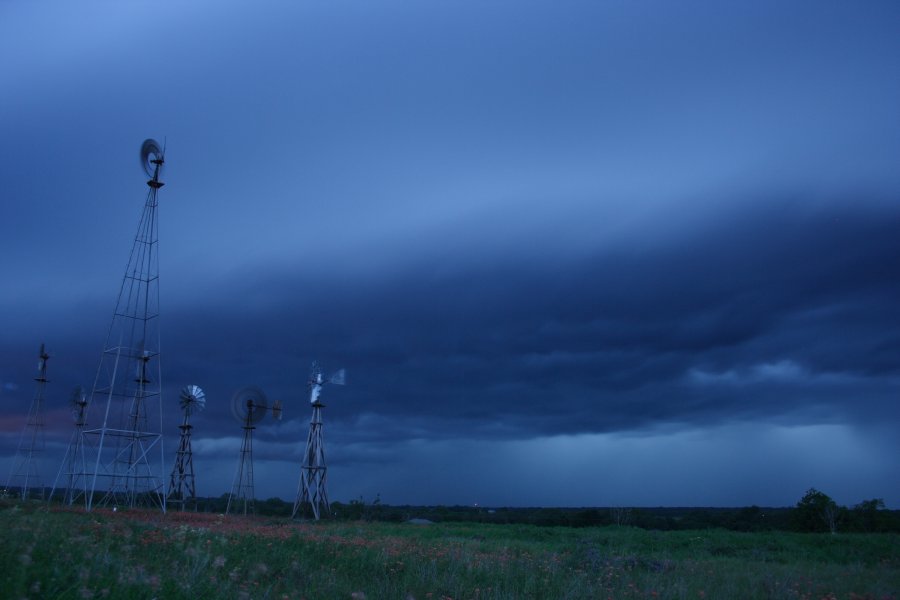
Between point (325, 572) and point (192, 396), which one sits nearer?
point (325, 572)

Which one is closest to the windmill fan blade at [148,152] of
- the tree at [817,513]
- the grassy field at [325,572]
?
the grassy field at [325,572]

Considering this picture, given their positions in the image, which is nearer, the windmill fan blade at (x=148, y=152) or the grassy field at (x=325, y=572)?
the grassy field at (x=325, y=572)

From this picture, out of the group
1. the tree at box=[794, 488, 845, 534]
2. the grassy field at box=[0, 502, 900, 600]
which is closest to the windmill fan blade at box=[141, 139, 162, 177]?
the grassy field at box=[0, 502, 900, 600]

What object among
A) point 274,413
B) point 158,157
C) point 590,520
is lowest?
point 590,520

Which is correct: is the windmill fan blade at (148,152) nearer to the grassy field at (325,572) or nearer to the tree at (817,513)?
the grassy field at (325,572)

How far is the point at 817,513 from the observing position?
45.2m

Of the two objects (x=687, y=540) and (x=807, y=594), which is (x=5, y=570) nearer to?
(x=807, y=594)

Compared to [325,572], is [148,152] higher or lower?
higher

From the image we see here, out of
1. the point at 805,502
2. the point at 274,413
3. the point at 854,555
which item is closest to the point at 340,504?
the point at 274,413

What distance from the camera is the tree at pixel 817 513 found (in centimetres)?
4459

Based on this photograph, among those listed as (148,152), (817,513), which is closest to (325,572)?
(148,152)

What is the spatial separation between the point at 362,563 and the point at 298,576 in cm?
221

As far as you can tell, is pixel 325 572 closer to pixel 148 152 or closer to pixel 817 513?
pixel 148 152

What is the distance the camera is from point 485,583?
1227 cm
